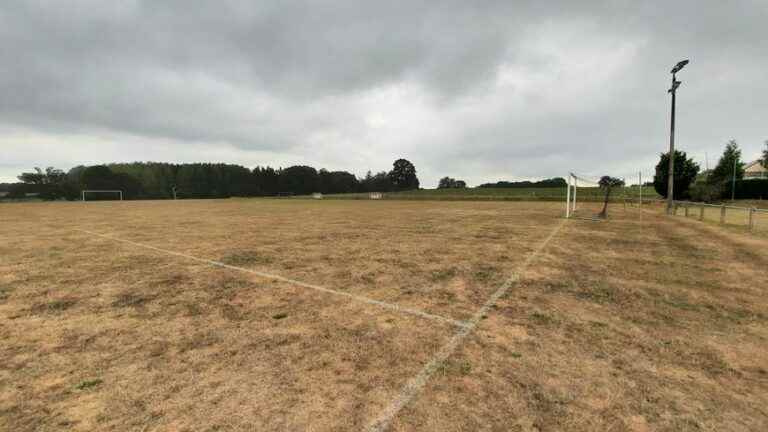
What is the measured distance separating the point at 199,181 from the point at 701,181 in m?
132

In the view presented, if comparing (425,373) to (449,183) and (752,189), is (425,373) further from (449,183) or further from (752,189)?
(449,183)

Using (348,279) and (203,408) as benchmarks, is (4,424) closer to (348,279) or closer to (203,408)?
(203,408)

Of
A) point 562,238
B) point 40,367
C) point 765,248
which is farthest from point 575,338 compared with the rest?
point 765,248

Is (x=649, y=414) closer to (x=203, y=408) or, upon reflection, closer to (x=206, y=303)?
(x=203, y=408)

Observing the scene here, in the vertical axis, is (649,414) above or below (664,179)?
below

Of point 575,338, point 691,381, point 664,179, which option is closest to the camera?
point 691,381

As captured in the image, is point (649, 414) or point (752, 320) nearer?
point (649, 414)

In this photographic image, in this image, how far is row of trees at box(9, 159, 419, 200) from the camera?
93.1 metres

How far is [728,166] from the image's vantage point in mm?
42969

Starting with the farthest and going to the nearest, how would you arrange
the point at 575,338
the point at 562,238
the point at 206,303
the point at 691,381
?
the point at 562,238 → the point at 206,303 → the point at 575,338 → the point at 691,381

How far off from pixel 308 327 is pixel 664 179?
167 ft

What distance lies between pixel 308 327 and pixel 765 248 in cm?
1298

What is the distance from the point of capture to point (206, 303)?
4883mm

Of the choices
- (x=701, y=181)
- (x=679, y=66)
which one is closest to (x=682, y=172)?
(x=701, y=181)
